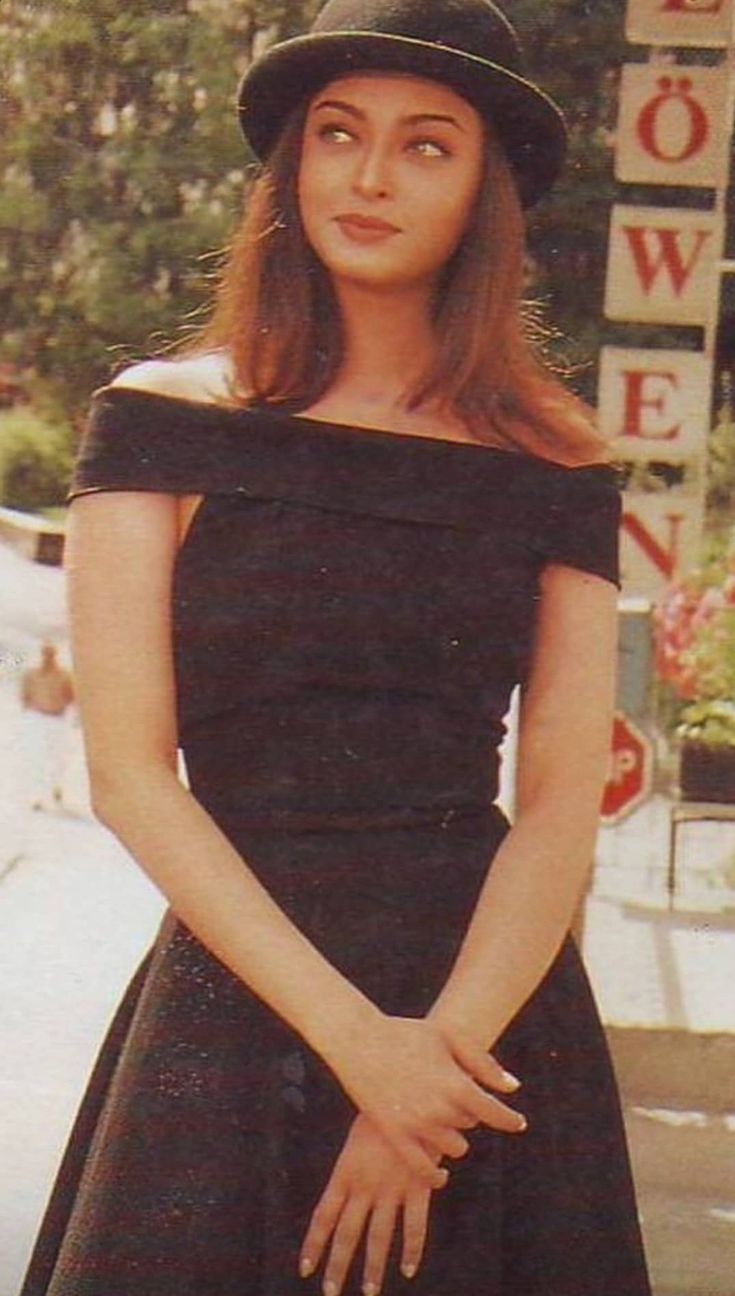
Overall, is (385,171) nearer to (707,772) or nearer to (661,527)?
(661,527)

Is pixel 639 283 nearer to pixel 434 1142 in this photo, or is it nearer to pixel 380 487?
pixel 380 487

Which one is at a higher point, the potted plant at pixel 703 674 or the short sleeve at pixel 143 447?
the short sleeve at pixel 143 447

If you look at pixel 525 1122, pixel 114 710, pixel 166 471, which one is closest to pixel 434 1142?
pixel 525 1122

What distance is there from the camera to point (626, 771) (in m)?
1.87

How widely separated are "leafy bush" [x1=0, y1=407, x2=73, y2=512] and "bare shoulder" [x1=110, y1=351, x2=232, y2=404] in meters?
0.41

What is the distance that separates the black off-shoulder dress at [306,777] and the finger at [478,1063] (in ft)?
0.14

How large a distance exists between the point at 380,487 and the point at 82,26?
28.7 inches

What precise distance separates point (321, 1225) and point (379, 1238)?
4 cm

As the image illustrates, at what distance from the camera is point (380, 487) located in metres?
1.25

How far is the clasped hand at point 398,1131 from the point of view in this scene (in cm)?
120

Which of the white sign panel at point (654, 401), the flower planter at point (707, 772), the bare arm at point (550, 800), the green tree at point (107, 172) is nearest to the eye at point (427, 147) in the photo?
the bare arm at point (550, 800)

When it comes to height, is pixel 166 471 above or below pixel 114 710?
above

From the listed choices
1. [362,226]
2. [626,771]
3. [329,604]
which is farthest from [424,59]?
[626,771]

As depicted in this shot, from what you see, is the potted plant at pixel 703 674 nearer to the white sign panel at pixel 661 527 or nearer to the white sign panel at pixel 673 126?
the white sign panel at pixel 661 527
